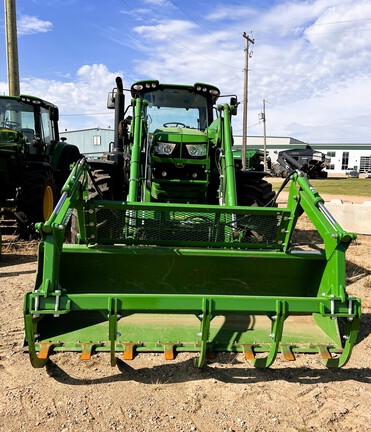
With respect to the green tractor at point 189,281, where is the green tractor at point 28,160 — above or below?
above

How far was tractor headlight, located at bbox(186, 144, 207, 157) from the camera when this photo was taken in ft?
18.2

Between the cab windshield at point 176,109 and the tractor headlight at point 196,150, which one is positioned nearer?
the tractor headlight at point 196,150

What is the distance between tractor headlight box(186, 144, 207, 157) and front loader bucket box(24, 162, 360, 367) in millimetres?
1488

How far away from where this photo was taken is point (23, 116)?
8.49 metres

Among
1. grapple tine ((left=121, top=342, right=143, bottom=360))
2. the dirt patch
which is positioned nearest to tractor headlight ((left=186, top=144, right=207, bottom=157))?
the dirt patch

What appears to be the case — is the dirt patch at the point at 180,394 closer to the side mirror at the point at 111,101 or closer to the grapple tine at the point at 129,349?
the grapple tine at the point at 129,349

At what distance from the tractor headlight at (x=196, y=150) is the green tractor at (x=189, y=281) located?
48 cm

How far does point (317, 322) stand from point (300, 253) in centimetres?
61

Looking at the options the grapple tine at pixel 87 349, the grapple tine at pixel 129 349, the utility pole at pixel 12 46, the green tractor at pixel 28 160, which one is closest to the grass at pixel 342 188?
the green tractor at pixel 28 160

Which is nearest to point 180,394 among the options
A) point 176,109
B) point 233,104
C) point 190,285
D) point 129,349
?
point 129,349

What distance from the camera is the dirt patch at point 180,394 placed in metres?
2.56

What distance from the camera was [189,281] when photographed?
3.84m

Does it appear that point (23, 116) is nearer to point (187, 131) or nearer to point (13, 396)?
point (187, 131)

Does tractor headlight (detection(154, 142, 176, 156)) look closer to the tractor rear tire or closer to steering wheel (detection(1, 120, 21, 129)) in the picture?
the tractor rear tire
